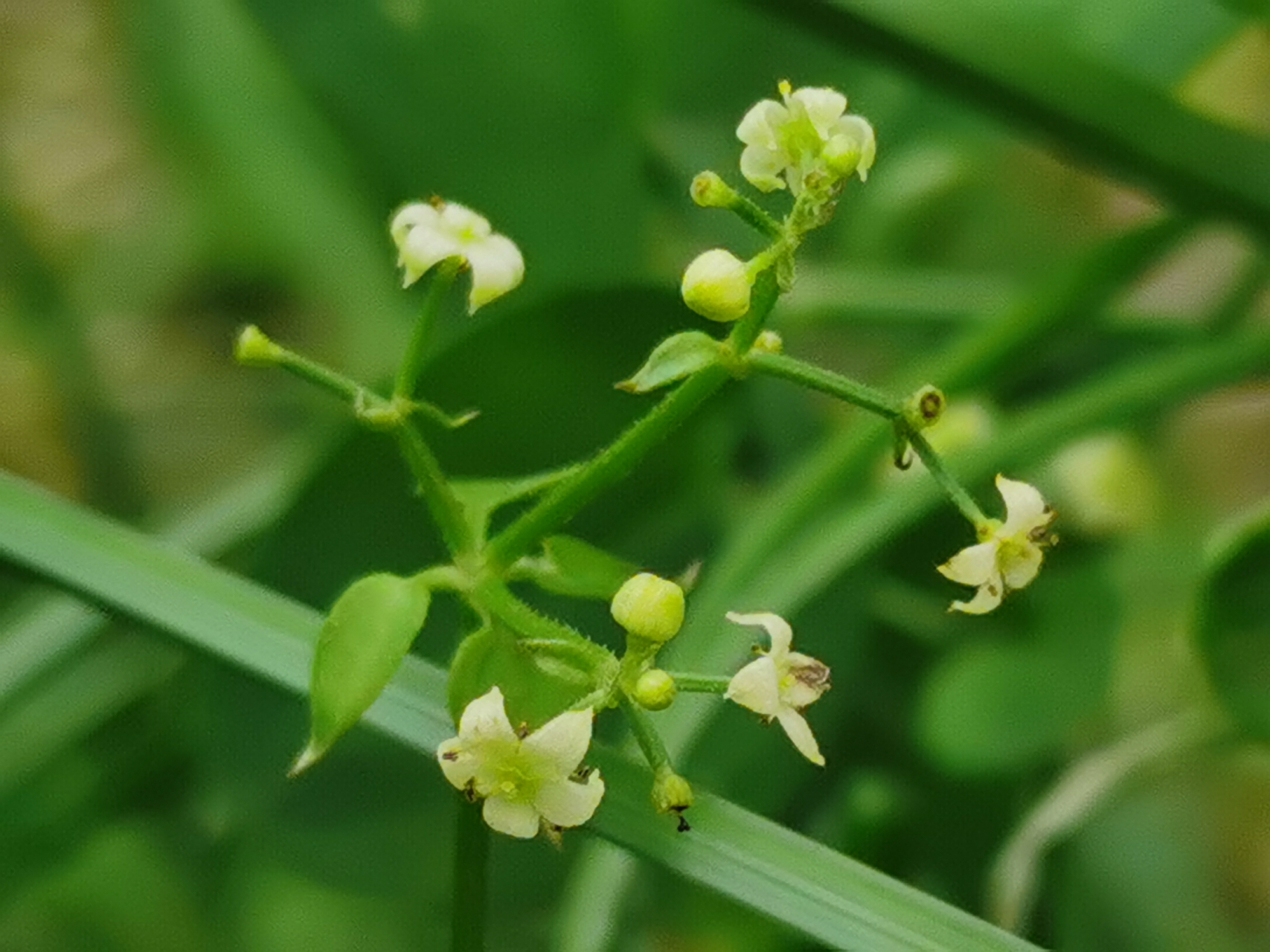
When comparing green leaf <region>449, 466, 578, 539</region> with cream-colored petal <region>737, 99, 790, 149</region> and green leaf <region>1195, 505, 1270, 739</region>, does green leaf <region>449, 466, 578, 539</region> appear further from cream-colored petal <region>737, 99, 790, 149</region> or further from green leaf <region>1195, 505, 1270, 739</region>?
green leaf <region>1195, 505, 1270, 739</region>

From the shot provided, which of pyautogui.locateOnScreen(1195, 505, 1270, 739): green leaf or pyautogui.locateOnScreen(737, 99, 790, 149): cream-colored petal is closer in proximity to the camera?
pyautogui.locateOnScreen(737, 99, 790, 149): cream-colored petal

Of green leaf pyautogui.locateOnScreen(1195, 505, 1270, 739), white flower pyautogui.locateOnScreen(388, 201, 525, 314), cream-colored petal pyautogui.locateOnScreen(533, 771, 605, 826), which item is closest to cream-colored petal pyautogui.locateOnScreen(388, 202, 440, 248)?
white flower pyautogui.locateOnScreen(388, 201, 525, 314)

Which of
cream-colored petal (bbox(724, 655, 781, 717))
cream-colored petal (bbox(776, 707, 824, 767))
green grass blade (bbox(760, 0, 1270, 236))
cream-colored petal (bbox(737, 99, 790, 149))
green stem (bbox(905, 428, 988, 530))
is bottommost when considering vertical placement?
cream-colored petal (bbox(776, 707, 824, 767))

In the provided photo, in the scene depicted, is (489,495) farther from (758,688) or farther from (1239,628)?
(1239,628)

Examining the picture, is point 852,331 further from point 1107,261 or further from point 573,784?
point 573,784

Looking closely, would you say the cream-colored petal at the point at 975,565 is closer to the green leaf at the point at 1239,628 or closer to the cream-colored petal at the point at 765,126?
the cream-colored petal at the point at 765,126

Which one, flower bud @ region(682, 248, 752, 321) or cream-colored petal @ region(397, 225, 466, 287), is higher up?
flower bud @ region(682, 248, 752, 321)

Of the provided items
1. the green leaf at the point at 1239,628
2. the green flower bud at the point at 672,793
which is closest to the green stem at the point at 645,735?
the green flower bud at the point at 672,793

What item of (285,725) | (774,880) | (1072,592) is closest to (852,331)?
(1072,592)
